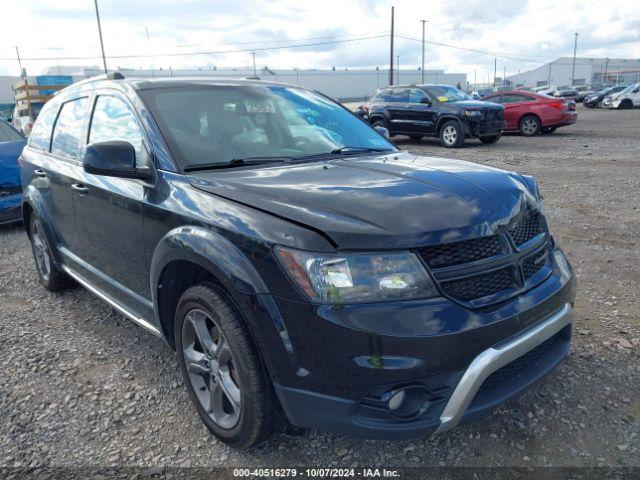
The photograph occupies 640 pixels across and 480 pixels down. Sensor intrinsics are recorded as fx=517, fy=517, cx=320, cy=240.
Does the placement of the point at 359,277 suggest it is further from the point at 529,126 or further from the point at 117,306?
the point at 529,126

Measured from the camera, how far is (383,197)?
87.4 inches

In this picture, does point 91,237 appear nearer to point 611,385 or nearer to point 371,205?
point 371,205

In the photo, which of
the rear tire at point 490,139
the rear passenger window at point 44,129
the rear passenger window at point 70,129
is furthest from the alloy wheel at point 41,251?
the rear tire at point 490,139

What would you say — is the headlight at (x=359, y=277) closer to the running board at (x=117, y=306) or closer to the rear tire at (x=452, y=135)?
the running board at (x=117, y=306)

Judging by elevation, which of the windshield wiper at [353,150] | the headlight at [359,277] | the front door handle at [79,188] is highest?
the windshield wiper at [353,150]

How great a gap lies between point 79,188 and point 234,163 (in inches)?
51.0

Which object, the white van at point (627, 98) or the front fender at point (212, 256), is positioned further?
the white van at point (627, 98)

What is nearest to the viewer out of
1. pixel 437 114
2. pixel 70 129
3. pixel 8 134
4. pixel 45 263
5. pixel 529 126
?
pixel 70 129

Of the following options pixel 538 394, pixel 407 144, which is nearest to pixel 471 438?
pixel 538 394

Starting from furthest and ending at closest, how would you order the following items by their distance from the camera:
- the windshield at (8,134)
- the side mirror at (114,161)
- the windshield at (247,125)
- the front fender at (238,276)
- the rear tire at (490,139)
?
the rear tire at (490,139)
the windshield at (8,134)
the windshield at (247,125)
the side mirror at (114,161)
the front fender at (238,276)

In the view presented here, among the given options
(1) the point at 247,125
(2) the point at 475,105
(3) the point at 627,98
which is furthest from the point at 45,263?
(3) the point at 627,98

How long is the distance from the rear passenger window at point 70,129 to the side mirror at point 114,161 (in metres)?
1.05

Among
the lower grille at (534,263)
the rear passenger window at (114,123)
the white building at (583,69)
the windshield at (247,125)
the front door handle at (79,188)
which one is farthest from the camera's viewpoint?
the white building at (583,69)

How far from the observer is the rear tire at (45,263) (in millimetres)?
4359
